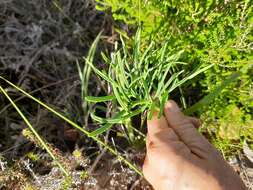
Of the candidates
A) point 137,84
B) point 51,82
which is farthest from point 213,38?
point 51,82

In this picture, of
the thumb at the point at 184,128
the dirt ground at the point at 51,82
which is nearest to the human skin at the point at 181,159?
Answer: the thumb at the point at 184,128

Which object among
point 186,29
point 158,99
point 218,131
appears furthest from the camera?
point 218,131

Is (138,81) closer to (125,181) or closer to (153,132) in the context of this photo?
(153,132)

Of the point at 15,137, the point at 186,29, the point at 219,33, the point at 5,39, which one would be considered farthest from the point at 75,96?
the point at 219,33

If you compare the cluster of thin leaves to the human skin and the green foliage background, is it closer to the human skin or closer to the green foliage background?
the human skin

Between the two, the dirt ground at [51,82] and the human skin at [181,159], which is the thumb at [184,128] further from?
the dirt ground at [51,82]

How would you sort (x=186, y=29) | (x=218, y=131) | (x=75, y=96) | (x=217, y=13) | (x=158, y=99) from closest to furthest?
(x=158, y=99), (x=217, y=13), (x=186, y=29), (x=218, y=131), (x=75, y=96)
